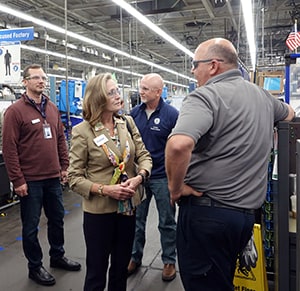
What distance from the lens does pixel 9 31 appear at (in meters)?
5.48

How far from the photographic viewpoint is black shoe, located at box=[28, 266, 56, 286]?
2564 millimetres

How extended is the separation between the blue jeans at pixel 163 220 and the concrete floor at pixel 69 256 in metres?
0.18

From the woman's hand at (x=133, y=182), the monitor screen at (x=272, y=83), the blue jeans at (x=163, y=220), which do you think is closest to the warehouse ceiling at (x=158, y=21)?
the monitor screen at (x=272, y=83)

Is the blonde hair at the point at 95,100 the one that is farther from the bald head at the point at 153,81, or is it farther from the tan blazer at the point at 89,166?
the bald head at the point at 153,81

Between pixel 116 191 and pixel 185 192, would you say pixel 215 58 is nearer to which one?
pixel 185 192

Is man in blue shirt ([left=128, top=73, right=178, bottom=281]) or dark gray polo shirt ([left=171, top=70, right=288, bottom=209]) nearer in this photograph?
dark gray polo shirt ([left=171, top=70, right=288, bottom=209])

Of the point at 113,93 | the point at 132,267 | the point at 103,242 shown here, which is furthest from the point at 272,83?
the point at 103,242

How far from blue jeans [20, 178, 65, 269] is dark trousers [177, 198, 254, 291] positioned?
141cm

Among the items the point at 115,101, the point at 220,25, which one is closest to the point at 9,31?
the point at 115,101

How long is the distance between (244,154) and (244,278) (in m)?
1.08

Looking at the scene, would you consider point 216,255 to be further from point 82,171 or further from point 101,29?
point 101,29

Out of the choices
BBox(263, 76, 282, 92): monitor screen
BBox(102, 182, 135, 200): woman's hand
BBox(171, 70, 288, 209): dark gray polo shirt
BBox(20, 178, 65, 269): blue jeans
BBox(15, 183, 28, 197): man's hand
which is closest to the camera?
BBox(171, 70, 288, 209): dark gray polo shirt

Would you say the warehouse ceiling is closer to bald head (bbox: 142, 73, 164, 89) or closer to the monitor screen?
the monitor screen

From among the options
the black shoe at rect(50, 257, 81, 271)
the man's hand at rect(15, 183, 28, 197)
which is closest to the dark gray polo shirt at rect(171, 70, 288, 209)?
the man's hand at rect(15, 183, 28, 197)
